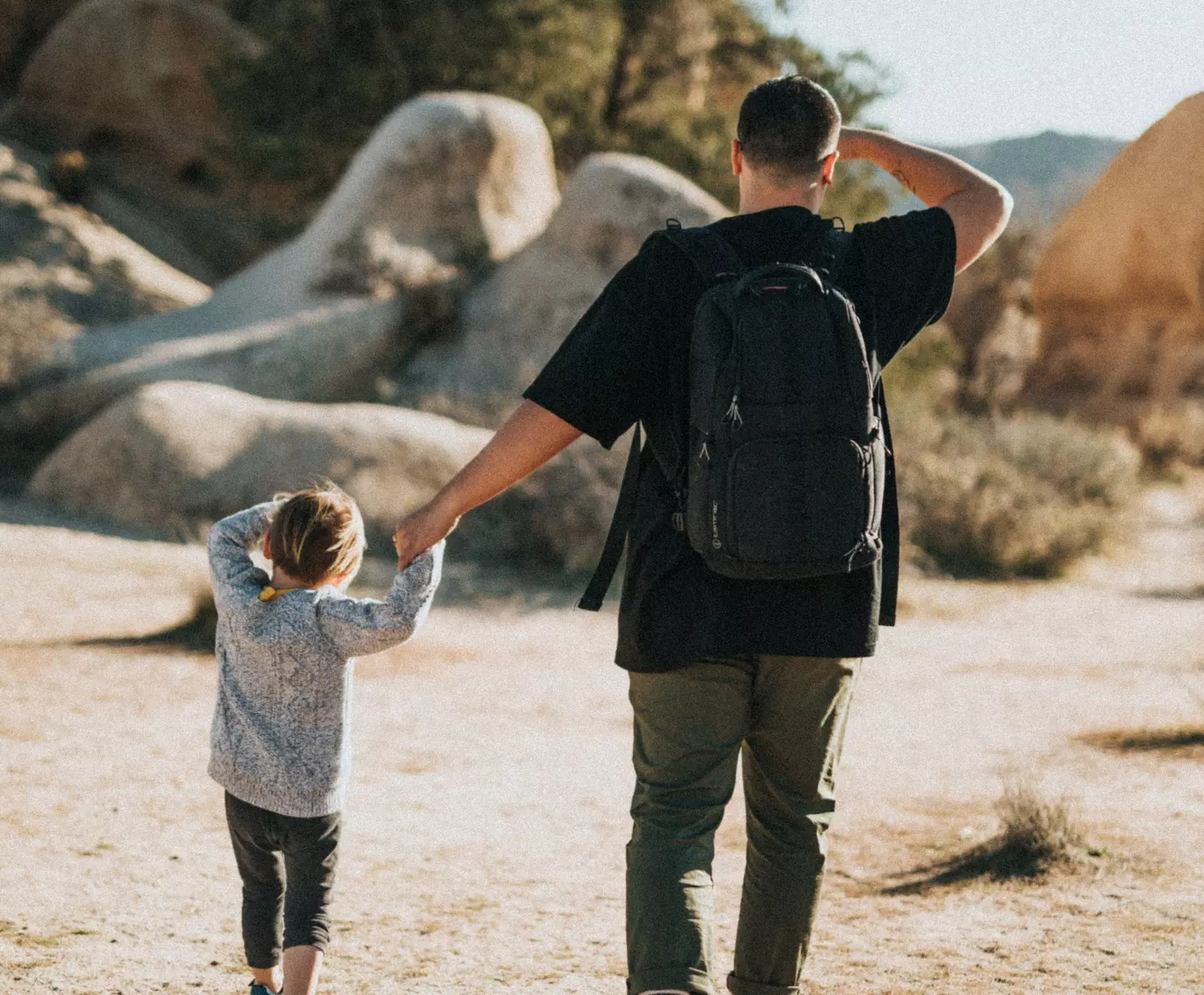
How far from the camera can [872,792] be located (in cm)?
522

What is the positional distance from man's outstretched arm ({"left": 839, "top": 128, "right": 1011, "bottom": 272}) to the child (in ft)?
4.08

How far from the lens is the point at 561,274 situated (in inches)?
536

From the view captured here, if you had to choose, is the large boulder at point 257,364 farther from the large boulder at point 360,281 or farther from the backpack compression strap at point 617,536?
the backpack compression strap at point 617,536

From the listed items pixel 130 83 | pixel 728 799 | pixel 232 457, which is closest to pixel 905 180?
pixel 728 799

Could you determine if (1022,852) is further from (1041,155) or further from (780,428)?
(1041,155)

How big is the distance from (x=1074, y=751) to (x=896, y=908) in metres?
2.10

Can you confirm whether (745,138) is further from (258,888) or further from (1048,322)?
(1048,322)

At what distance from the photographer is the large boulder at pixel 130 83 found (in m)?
25.0

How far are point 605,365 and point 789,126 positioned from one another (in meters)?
0.52

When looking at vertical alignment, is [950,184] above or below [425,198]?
below

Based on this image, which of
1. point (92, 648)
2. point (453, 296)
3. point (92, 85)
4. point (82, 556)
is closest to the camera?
point (92, 648)

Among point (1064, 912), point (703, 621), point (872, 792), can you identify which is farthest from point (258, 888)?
point (872, 792)

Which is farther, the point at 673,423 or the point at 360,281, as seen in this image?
the point at 360,281

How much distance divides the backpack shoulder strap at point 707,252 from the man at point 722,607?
0.08 feet
